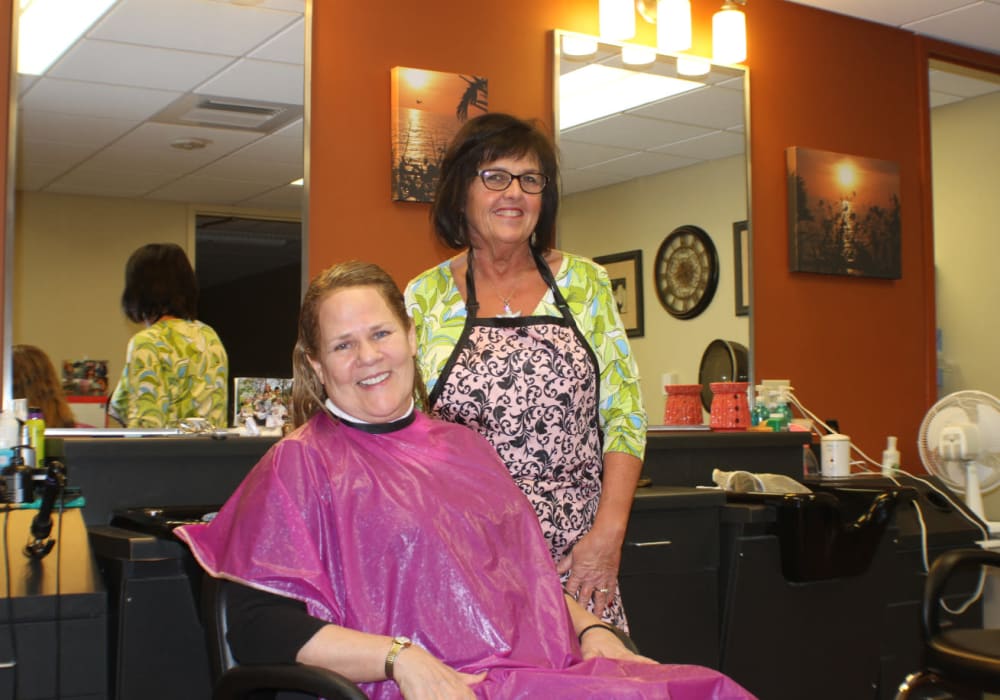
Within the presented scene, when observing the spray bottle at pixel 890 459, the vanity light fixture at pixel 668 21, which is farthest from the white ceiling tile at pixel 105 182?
the spray bottle at pixel 890 459

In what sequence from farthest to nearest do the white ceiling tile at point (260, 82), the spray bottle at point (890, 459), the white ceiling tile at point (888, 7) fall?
the white ceiling tile at point (888, 7)
the spray bottle at point (890, 459)
the white ceiling tile at point (260, 82)

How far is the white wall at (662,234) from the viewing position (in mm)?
3564

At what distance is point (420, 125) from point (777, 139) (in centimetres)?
152

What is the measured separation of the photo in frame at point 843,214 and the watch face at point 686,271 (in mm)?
428

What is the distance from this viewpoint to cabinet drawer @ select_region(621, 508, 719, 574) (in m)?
2.73

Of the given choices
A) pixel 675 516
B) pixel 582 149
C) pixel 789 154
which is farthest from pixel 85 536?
pixel 789 154

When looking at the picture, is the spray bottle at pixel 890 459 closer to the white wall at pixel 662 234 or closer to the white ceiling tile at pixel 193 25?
the white wall at pixel 662 234

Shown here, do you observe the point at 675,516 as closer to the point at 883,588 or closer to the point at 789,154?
the point at 883,588

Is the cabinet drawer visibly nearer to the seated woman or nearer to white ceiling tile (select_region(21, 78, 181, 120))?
the seated woman

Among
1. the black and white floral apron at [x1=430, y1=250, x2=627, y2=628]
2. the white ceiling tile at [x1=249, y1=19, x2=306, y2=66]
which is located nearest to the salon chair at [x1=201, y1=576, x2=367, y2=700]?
the black and white floral apron at [x1=430, y1=250, x2=627, y2=628]

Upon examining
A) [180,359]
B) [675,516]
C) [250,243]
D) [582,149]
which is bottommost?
[675,516]

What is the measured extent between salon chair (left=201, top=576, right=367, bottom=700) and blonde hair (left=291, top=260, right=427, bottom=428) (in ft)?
0.98

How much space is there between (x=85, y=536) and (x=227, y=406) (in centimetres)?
63

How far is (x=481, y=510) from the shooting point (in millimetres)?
1683
